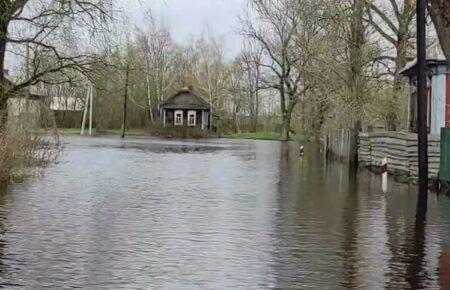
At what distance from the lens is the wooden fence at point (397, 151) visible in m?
22.9

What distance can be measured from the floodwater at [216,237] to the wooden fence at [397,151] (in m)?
1.54

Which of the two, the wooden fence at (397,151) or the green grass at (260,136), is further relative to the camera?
the green grass at (260,136)

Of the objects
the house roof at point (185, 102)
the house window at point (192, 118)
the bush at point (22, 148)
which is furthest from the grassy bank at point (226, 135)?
the bush at point (22, 148)

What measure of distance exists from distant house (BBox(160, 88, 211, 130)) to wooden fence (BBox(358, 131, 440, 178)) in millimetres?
67283

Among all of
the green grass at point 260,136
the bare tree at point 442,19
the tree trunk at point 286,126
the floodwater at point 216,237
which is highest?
the bare tree at point 442,19

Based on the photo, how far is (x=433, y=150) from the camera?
22891 millimetres

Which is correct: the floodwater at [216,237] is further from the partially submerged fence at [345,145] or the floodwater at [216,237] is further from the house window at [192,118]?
the house window at [192,118]

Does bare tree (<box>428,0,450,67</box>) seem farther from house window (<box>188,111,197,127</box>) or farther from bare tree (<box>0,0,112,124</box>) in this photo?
house window (<box>188,111,197,127</box>)

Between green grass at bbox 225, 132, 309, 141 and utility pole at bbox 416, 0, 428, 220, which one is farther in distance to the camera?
green grass at bbox 225, 132, 309, 141

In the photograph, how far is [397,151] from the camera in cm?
2862

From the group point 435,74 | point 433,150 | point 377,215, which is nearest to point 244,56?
point 435,74

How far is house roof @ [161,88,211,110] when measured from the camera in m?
103

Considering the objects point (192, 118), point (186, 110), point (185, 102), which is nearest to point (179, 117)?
point (186, 110)

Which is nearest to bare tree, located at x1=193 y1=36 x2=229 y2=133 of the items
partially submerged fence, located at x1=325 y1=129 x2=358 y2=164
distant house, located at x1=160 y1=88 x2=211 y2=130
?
distant house, located at x1=160 y1=88 x2=211 y2=130
